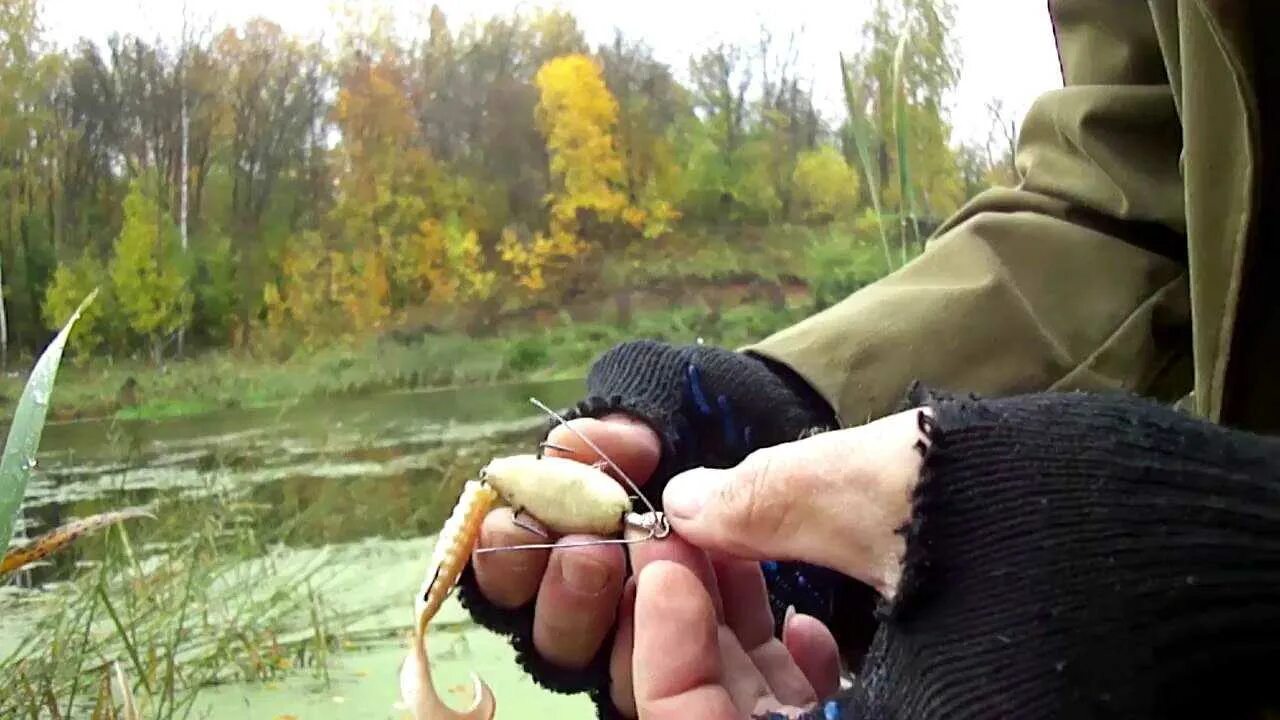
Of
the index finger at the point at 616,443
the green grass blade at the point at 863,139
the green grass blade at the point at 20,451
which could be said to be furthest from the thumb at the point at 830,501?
the green grass blade at the point at 863,139

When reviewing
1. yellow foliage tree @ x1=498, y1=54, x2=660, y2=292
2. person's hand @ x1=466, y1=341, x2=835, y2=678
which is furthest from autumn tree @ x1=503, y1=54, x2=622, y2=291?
person's hand @ x1=466, y1=341, x2=835, y2=678

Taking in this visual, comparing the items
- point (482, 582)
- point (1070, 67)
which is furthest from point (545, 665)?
point (1070, 67)

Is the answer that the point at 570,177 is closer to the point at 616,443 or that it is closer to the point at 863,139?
the point at 863,139

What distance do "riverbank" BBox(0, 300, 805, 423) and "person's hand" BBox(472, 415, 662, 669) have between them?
56 cm

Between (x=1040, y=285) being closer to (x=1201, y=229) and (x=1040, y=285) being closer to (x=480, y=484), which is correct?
(x=1201, y=229)

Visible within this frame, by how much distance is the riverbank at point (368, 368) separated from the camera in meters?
0.95

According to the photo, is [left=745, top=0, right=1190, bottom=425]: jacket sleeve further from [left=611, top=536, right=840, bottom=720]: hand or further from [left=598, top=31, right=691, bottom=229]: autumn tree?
[left=598, top=31, right=691, bottom=229]: autumn tree

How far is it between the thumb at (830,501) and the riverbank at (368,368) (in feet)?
2.22

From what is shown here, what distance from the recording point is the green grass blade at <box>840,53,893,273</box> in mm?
1161

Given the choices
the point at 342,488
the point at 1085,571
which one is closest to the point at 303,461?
the point at 342,488

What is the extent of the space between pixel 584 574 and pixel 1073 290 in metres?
0.32

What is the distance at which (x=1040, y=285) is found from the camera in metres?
0.61

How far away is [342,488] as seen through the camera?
1.02 metres

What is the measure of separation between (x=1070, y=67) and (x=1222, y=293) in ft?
0.70
